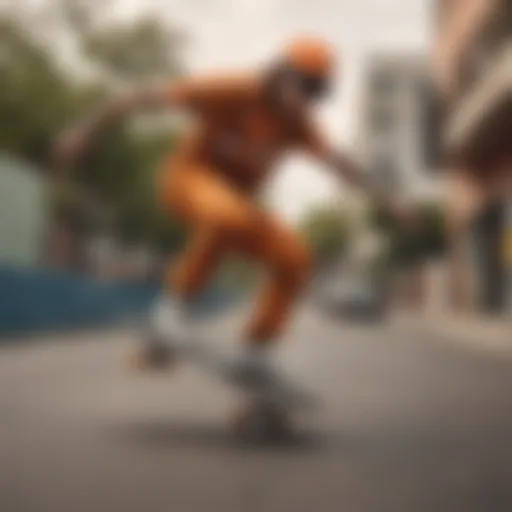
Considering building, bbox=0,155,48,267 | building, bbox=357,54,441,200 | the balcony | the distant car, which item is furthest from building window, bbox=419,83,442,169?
the balcony

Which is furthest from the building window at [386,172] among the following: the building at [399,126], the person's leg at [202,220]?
the person's leg at [202,220]

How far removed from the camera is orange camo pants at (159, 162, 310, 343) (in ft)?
4.68

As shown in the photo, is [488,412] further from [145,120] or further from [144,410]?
[145,120]

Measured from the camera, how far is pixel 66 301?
3248mm

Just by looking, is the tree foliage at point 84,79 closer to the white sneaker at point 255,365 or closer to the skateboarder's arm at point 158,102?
the skateboarder's arm at point 158,102

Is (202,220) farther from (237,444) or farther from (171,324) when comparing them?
(237,444)

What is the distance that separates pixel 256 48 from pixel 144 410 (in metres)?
0.95

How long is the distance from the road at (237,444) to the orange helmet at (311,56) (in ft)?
1.07

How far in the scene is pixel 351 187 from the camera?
133cm

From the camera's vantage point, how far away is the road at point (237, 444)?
126 cm

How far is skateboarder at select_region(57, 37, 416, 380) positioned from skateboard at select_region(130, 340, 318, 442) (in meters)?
0.04

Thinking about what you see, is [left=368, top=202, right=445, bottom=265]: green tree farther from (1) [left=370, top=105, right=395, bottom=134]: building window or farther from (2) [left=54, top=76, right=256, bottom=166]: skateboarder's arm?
(2) [left=54, top=76, right=256, bottom=166]: skateboarder's arm

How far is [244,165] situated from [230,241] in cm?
12

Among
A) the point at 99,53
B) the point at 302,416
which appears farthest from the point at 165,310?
the point at 99,53
